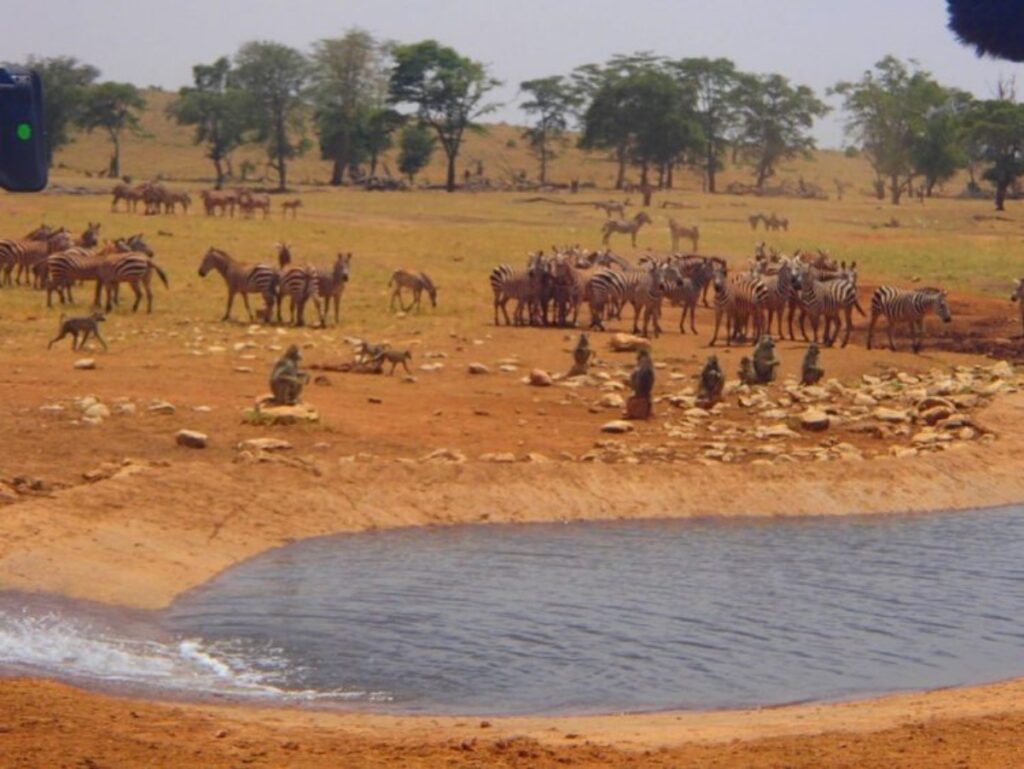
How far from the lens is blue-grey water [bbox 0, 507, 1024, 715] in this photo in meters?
10.3

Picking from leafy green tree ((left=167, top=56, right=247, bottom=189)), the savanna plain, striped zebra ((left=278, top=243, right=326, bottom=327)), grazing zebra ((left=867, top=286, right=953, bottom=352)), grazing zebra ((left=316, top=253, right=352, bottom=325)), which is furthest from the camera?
leafy green tree ((left=167, top=56, right=247, bottom=189))

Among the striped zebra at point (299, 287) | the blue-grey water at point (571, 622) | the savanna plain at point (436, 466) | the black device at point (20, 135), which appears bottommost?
the blue-grey water at point (571, 622)

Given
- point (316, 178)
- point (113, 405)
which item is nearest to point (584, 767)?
point (113, 405)

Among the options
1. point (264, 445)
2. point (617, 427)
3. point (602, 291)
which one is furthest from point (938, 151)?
point (264, 445)

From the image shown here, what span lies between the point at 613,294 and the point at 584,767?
19.8m

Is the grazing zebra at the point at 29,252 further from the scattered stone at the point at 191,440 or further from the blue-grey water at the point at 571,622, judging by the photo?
the blue-grey water at the point at 571,622

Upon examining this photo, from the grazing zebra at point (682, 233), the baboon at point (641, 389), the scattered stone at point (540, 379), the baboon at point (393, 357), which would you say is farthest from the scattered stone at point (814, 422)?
the grazing zebra at point (682, 233)

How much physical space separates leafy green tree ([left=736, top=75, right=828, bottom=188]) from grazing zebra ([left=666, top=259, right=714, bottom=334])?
5707 cm

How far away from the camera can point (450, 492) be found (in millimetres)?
15312

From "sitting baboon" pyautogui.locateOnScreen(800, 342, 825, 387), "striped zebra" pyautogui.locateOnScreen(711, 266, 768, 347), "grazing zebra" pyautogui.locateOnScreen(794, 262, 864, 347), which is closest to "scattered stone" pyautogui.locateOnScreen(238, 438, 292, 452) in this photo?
"sitting baboon" pyautogui.locateOnScreen(800, 342, 825, 387)

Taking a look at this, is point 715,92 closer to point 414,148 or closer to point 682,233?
point 414,148

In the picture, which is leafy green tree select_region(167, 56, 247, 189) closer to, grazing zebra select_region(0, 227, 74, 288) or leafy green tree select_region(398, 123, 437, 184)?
leafy green tree select_region(398, 123, 437, 184)

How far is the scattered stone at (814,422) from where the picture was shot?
1858 cm

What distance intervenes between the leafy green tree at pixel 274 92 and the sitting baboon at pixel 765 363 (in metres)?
54.9
